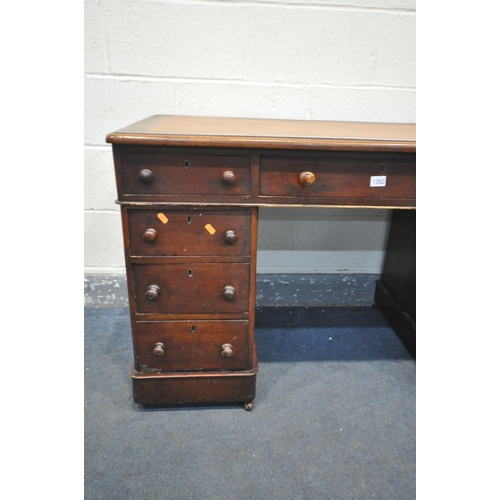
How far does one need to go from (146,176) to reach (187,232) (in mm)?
189

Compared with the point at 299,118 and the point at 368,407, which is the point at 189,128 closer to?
the point at 299,118

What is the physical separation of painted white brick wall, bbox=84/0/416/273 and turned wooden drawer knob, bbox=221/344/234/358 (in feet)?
2.81

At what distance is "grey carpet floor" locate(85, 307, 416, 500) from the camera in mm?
1019

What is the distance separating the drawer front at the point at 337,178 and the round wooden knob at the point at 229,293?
300 millimetres

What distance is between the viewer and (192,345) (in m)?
1.20

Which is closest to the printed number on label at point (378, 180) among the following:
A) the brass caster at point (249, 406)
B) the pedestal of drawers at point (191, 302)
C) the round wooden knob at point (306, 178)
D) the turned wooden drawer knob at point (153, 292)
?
the round wooden knob at point (306, 178)

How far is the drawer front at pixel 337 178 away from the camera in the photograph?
104cm

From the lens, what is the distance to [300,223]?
1752 millimetres

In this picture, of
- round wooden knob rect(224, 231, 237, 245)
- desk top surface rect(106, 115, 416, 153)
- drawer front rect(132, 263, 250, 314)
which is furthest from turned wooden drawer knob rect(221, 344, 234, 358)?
desk top surface rect(106, 115, 416, 153)

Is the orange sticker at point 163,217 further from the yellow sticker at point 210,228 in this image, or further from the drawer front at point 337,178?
the drawer front at point 337,178

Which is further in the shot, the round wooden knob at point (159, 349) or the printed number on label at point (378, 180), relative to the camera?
the round wooden knob at point (159, 349)

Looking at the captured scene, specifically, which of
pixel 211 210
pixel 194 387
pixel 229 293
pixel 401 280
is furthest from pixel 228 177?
pixel 401 280

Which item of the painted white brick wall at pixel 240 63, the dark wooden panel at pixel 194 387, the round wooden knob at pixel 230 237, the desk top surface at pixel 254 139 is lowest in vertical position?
the dark wooden panel at pixel 194 387

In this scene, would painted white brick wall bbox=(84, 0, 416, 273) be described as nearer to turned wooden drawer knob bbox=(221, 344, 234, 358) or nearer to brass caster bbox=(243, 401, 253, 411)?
turned wooden drawer knob bbox=(221, 344, 234, 358)
